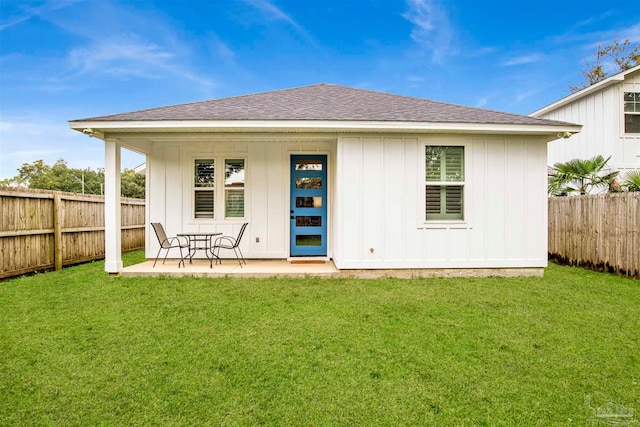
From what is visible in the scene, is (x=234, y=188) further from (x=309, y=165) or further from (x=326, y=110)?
(x=326, y=110)

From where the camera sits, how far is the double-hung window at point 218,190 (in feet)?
23.4

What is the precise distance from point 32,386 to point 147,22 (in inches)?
610

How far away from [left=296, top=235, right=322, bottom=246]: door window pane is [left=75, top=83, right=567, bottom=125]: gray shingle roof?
2.72m

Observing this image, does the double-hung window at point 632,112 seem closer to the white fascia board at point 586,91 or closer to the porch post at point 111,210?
the white fascia board at point 586,91

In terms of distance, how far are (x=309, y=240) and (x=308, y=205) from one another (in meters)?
0.79

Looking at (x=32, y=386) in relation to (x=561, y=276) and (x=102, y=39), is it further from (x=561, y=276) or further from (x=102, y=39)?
(x=102, y=39)

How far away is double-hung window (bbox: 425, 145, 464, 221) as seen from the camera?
5.91 metres

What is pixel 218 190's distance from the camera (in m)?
7.14

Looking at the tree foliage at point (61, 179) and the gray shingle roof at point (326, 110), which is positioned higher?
the tree foliage at point (61, 179)

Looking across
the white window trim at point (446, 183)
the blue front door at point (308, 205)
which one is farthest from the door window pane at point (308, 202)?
the white window trim at point (446, 183)

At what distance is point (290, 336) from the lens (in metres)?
3.26

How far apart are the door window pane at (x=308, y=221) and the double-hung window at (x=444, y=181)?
2376mm

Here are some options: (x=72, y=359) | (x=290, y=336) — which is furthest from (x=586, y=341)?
(x=72, y=359)

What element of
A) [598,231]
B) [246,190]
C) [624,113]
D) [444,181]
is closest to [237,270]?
[246,190]
